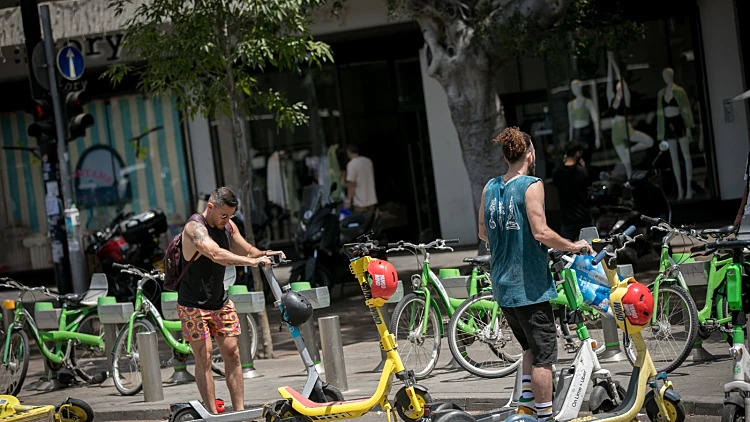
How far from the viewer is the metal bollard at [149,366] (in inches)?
369

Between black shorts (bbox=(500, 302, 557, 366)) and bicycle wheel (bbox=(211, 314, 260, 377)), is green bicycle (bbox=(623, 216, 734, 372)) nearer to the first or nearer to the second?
black shorts (bbox=(500, 302, 557, 366))

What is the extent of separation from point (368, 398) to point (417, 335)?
7.92 ft

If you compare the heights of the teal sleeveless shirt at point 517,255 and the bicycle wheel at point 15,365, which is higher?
the teal sleeveless shirt at point 517,255

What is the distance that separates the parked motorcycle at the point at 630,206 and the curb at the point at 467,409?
547 cm

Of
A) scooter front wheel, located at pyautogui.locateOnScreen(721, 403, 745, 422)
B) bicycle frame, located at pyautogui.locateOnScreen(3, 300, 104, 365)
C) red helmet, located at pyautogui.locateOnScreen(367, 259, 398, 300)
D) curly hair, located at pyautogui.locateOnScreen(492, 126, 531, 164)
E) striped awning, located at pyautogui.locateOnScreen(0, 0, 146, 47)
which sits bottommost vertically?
scooter front wheel, located at pyautogui.locateOnScreen(721, 403, 745, 422)

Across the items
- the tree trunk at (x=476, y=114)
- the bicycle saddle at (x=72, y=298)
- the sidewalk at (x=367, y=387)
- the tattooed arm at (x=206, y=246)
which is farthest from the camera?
the tree trunk at (x=476, y=114)

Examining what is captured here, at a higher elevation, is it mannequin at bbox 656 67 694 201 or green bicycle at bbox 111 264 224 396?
mannequin at bbox 656 67 694 201

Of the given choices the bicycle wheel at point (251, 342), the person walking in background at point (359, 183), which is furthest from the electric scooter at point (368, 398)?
the person walking in background at point (359, 183)

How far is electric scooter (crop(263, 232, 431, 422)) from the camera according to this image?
21.3 ft

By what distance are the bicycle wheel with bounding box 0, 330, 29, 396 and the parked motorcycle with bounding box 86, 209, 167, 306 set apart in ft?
13.8

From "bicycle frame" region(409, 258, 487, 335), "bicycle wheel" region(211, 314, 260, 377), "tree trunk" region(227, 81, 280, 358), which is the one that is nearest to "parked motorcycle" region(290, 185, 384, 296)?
"tree trunk" region(227, 81, 280, 358)

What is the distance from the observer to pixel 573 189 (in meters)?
11.9

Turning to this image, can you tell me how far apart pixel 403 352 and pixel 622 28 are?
7.15 metres

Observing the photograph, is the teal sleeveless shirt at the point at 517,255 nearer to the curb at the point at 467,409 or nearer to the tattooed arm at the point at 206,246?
the curb at the point at 467,409
